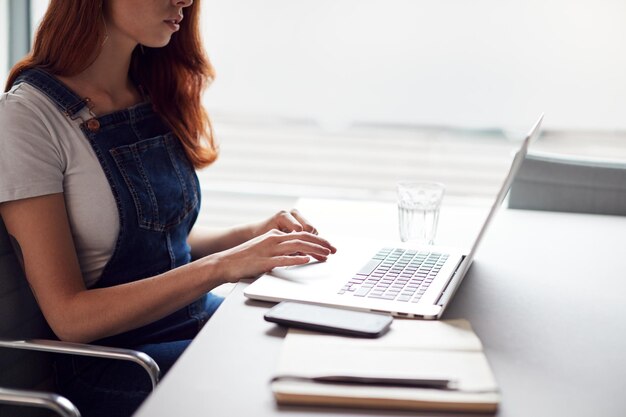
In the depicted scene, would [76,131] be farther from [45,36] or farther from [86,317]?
[86,317]

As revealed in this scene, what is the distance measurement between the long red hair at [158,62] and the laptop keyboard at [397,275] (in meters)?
0.51

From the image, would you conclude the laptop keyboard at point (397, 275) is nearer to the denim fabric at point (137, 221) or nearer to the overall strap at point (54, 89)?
the denim fabric at point (137, 221)

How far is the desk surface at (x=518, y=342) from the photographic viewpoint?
793 millimetres

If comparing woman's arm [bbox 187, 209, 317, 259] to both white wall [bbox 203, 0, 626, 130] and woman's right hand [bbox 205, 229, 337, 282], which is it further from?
white wall [bbox 203, 0, 626, 130]

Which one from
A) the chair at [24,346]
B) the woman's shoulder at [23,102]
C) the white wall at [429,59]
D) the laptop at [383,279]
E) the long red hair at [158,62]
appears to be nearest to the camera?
the laptop at [383,279]

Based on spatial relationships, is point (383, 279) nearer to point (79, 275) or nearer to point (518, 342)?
point (518, 342)

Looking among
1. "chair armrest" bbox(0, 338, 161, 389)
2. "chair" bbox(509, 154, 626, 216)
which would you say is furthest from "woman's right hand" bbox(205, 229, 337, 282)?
"chair" bbox(509, 154, 626, 216)

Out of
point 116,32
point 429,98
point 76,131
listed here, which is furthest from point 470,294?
point 429,98

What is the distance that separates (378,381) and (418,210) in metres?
0.78

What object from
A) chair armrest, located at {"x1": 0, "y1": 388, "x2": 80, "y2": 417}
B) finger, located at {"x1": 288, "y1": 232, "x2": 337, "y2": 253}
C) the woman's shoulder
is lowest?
chair armrest, located at {"x1": 0, "y1": 388, "x2": 80, "y2": 417}

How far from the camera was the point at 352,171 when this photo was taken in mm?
3529

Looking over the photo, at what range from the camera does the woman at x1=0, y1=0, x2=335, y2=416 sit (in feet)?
4.03

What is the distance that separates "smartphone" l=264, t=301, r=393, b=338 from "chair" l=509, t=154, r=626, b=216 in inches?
44.7

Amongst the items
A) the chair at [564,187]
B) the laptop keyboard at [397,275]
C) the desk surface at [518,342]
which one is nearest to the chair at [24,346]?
the desk surface at [518,342]
